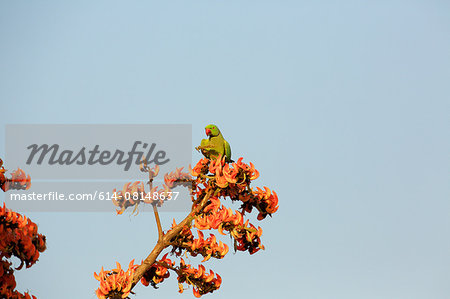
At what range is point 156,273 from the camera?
977 centimetres

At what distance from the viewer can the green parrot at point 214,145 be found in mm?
10078

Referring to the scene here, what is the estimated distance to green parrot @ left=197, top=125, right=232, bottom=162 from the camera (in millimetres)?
10078

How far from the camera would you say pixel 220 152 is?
33.0 ft

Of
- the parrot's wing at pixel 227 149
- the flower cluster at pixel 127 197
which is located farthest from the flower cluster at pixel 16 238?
the parrot's wing at pixel 227 149

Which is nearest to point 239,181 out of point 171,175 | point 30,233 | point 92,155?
point 171,175

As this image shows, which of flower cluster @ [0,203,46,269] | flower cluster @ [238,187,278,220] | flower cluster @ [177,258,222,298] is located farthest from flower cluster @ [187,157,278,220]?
flower cluster @ [0,203,46,269]

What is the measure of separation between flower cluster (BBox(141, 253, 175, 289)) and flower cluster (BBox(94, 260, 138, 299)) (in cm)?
82

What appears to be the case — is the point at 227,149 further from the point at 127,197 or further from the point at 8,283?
the point at 8,283

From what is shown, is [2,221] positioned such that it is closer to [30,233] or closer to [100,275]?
[30,233]

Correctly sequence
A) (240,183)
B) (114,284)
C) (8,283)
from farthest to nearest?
(8,283), (240,183), (114,284)

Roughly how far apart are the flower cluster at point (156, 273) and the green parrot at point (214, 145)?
1715 mm

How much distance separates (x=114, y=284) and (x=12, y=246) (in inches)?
88.1

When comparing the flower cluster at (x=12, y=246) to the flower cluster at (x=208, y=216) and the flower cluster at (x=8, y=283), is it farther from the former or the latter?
the flower cluster at (x=208, y=216)

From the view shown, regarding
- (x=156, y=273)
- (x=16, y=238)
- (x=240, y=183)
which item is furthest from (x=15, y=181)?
(x=240, y=183)
